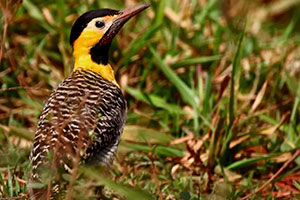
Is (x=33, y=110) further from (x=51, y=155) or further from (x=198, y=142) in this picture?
(x=51, y=155)

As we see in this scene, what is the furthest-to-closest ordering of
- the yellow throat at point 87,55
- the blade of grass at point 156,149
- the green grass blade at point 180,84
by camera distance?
1. the green grass blade at point 180,84
2. the blade of grass at point 156,149
3. the yellow throat at point 87,55

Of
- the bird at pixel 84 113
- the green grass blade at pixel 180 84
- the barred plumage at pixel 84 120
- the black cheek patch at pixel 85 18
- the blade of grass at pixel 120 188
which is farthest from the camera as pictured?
the green grass blade at pixel 180 84

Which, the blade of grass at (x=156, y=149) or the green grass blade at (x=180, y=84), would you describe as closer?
the blade of grass at (x=156, y=149)

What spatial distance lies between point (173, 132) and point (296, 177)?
1.11 metres

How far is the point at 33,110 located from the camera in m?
6.05

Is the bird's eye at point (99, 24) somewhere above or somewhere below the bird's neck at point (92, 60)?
above

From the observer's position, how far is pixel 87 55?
5.30 m

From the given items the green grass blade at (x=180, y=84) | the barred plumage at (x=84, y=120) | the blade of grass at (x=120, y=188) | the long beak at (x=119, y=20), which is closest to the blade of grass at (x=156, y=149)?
the green grass blade at (x=180, y=84)

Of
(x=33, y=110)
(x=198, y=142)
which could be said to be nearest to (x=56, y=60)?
(x=33, y=110)

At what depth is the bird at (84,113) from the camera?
400 centimetres

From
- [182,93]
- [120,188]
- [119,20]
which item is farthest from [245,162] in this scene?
[120,188]

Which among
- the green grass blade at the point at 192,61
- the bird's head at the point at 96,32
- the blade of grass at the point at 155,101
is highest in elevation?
the bird's head at the point at 96,32

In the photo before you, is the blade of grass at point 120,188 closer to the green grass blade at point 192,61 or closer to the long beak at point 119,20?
the long beak at point 119,20

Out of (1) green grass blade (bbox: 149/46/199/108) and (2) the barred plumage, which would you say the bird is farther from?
(1) green grass blade (bbox: 149/46/199/108)
